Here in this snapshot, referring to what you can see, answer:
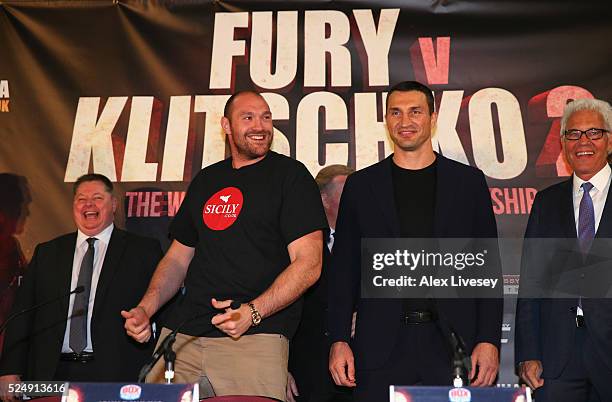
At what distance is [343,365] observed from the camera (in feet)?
11.8

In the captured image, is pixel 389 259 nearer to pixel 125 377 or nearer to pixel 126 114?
pixel 125 377

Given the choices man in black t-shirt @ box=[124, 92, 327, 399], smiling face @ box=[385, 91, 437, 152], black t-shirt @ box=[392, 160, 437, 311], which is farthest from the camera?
smiling face @ box=[385, 91, 437, 152]

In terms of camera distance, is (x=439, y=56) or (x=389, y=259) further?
(x=439, y=56)

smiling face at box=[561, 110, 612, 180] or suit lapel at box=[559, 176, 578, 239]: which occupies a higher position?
smiling face at box=[561, 110, 612, 180]

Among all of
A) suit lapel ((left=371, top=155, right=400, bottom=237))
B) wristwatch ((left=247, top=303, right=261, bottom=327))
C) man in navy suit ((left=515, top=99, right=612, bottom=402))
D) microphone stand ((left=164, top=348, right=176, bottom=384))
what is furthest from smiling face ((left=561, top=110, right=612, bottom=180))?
microphone stand ((left=164, top=348, right=176, bottom=384))

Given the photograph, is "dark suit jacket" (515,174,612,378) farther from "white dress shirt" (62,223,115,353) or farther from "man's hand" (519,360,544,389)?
"white dress shirt" (62,223,115,353)

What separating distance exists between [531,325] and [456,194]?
732 mm

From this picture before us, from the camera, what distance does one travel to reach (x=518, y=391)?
2428mm

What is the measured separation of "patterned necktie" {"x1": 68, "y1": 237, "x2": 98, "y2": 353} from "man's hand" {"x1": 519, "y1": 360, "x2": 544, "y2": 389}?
228cm

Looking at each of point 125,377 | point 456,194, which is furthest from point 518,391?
point 125,377

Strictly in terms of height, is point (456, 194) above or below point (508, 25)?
below

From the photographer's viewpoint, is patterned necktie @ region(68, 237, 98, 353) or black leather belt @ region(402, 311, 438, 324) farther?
patterned necktie @ region(68, 237, 98, 353)

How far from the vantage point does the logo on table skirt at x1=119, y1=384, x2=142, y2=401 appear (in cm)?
249

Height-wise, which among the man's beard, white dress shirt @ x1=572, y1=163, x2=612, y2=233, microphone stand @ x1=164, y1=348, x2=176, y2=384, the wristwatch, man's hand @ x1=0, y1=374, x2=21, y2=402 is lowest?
man's hand @ x1=0, y1=374, x2=21, y2=402
